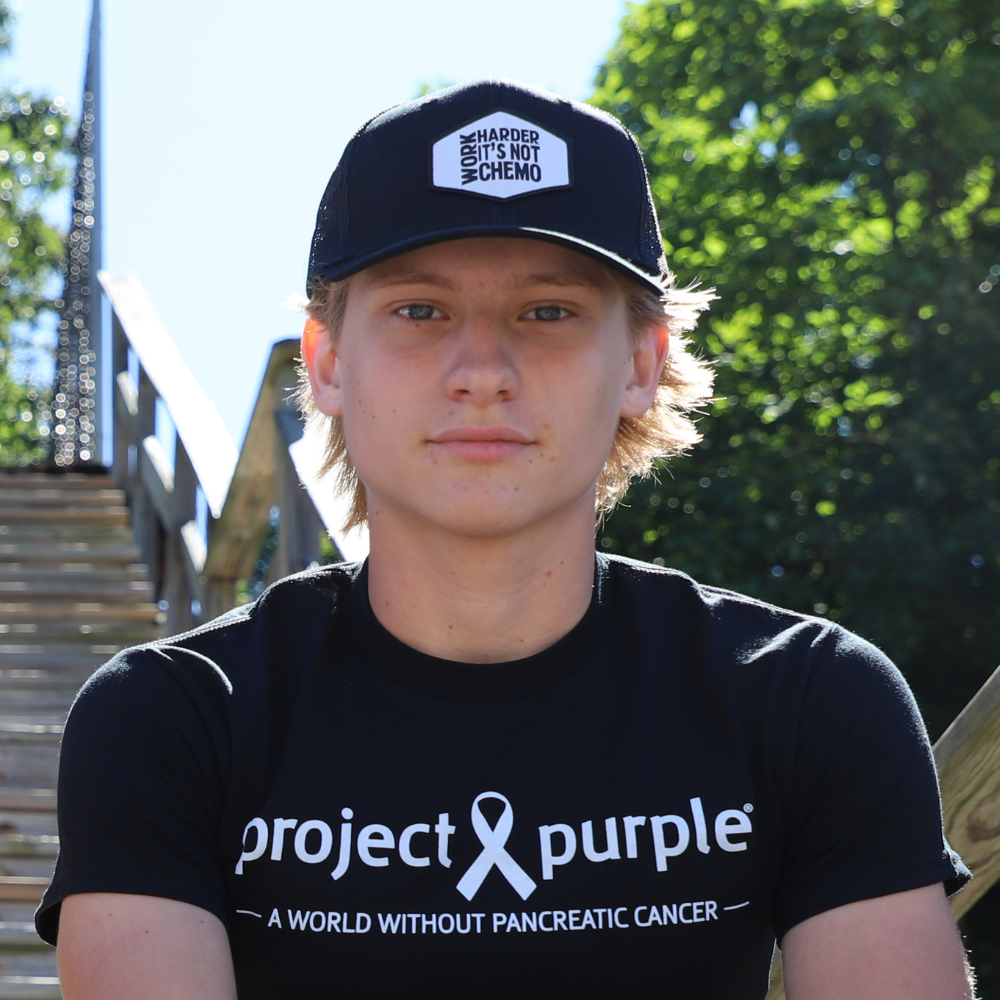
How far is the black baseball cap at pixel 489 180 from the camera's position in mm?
1497

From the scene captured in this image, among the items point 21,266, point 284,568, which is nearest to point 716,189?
point 284,568

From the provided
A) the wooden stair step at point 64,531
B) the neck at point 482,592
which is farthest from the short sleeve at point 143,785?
the wooden stair step at point 64,531

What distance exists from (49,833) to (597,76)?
12.6 m

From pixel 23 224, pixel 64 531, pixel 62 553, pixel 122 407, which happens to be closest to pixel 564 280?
pixel 62 553

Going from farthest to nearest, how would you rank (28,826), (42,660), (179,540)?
(179,540)
(42,660)
(28,826)

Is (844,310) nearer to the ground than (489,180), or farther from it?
farther from it

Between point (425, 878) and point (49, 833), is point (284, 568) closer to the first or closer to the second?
point (49, 833)

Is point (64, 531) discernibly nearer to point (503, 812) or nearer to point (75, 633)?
point (75, 633)

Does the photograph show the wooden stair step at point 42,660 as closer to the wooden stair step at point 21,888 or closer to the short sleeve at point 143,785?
the wooden stair step at point 21,888

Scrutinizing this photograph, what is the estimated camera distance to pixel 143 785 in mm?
1416

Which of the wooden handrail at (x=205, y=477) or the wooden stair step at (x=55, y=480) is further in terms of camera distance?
the wooden stair step at (x=55, y=480)

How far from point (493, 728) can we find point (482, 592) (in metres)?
0.17

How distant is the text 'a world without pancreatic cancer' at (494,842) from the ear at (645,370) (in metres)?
0.49

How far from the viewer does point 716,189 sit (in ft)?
39.5
